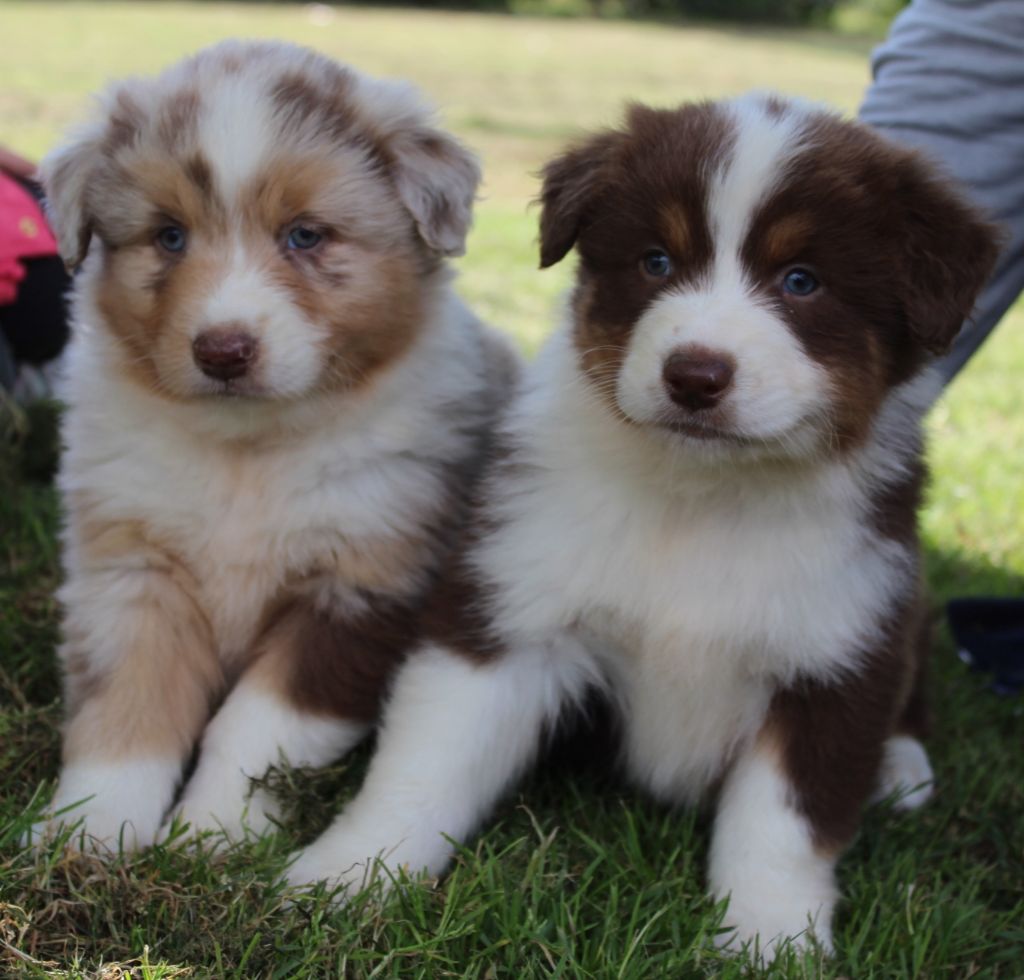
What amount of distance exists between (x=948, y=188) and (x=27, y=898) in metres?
2.47

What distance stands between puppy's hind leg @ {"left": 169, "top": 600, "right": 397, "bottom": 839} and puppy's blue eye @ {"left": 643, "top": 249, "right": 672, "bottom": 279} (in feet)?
3.66

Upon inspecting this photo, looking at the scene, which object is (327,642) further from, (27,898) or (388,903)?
(27,898)

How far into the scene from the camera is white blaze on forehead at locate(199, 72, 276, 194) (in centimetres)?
330

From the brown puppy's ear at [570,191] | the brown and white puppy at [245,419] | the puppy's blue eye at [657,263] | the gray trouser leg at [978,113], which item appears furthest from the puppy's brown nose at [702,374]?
the gray trouser leg at [978,113]

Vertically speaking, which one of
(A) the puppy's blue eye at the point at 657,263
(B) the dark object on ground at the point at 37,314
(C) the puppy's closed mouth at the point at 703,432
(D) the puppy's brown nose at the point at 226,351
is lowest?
(B) the dark object on ground at the point at 37,314

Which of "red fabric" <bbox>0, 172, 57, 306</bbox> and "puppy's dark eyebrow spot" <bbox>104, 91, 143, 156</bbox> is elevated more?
"puppy's dark eyebrow spot" <bbox>104, 91, 143, 156</bbox>

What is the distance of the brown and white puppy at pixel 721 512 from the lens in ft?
9.35

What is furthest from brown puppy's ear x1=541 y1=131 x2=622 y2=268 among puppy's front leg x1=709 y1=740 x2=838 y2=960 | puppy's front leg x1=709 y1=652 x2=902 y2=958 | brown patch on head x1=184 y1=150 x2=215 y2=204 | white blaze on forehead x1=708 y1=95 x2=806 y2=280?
puppy's front leg x1=709 y1=740 x2=838 y2=960

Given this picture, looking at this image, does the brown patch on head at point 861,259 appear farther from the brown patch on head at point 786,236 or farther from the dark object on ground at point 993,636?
the dark object on ground at point 993,636

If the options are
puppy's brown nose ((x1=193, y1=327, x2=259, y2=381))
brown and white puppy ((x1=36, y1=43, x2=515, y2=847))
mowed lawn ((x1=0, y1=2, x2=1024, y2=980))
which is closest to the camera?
mowed lawn ((x1=0, y1=2, x2=1024, y2=980))

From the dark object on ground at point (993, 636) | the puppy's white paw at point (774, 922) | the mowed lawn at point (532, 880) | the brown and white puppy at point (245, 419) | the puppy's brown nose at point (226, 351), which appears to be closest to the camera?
the mowed lawn at point (532, 880)

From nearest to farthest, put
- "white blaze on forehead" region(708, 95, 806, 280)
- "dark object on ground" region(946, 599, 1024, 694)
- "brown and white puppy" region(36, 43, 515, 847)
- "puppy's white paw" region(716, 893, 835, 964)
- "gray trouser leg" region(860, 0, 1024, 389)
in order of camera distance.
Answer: "white blaze on forehead" region(708, 95, 806, 280) → "puppy's white paw" region(716, 893, 835, 964) → "brown and white puppy" region(36, 43, 515, 847) → "gray trouser leg" region(860, 0, 1024, 389) → "dark object on ground" region(946, 599, 1024, 694)

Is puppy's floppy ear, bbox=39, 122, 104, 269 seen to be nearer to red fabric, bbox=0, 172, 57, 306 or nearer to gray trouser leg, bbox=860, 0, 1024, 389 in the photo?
red fabric, bbox=0, 172, 57, 306

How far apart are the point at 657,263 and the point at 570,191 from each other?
319 millimetres
